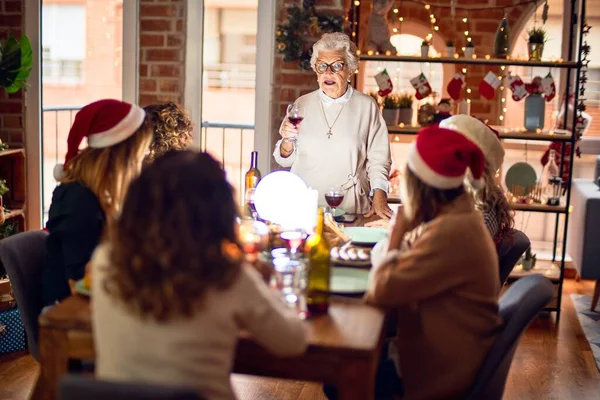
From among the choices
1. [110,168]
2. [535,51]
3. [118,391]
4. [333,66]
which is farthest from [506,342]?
[535,51]

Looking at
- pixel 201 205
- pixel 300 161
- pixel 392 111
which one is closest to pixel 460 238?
pixel 201 205

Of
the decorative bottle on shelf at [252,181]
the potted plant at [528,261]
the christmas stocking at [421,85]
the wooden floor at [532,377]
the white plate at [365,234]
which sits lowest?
the wooden floor at [532,377]

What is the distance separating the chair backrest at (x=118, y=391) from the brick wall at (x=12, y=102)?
3.63 meters

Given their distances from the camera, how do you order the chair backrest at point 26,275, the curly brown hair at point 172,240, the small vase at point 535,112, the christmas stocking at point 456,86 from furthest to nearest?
the christmas stocking at point 456,86, the small vase at point 535,112, the chair backrest at point 26,275, the curly brown hair at point 172,240

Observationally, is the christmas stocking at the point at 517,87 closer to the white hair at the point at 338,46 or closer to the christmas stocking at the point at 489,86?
the christmas stocking at the point at 489,86

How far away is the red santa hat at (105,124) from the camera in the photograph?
254cm

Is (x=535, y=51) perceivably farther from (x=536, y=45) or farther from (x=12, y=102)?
(x=12, y=102)

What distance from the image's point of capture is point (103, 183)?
254 centimetres

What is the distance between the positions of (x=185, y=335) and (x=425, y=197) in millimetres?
866

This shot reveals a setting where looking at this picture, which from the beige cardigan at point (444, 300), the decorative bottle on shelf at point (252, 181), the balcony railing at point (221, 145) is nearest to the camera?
the beige cardigan at point (444, 300)

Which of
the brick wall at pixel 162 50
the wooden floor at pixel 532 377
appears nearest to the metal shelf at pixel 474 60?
the brick wall at pixel 162 50

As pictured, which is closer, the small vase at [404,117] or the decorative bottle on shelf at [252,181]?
the decorative bottle on shelf at [252,181]

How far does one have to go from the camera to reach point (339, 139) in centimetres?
391

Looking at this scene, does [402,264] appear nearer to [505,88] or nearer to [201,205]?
[201,205]
